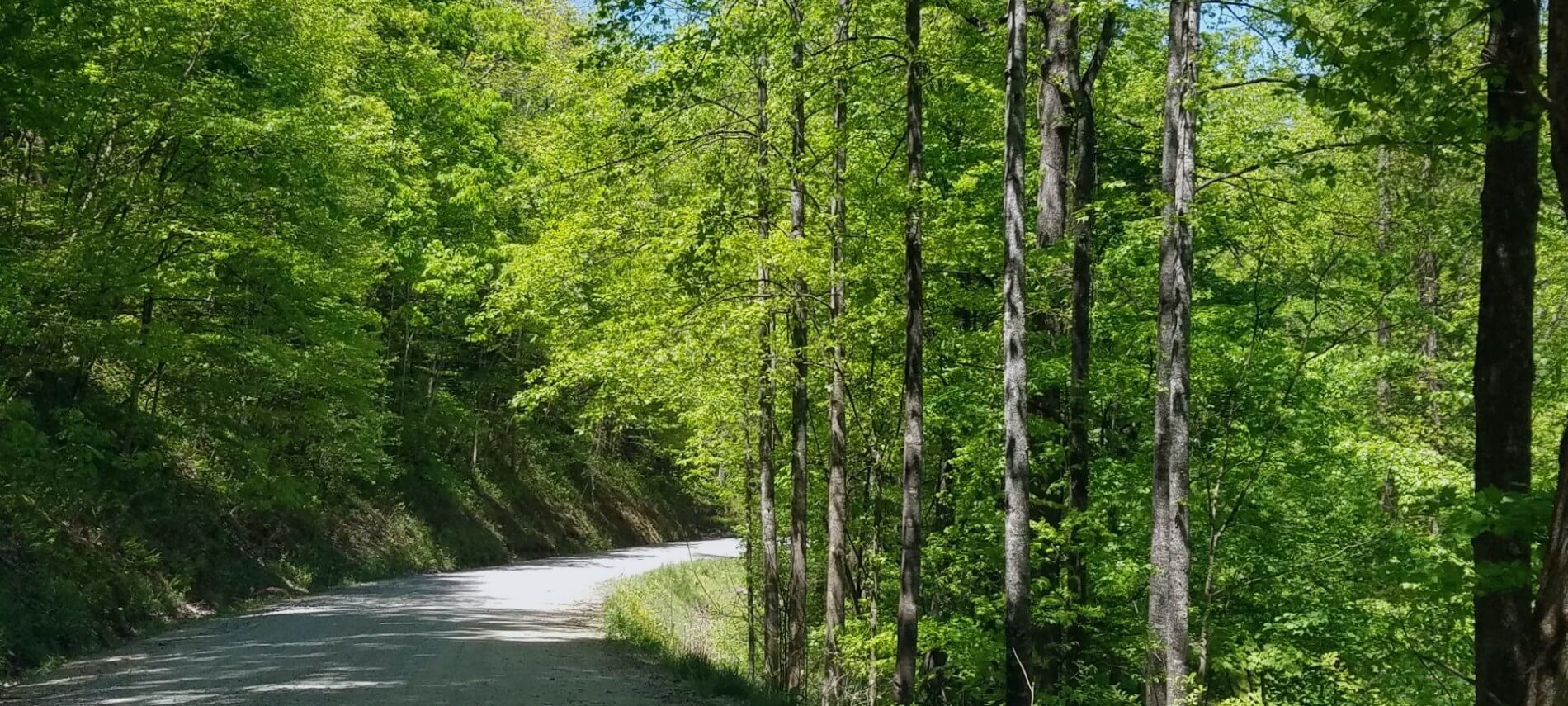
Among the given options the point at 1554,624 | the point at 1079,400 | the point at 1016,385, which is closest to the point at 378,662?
the point at 1016,385

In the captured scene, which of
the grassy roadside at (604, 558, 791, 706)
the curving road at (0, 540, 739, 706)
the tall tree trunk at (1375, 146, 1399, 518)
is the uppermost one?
the tall tree trunk at (1375, 146, 1399, 518)

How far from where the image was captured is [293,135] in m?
16.7

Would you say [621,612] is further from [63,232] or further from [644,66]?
[63,232]

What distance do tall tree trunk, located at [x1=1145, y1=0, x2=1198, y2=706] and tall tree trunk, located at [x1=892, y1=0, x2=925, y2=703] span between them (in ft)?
7.27

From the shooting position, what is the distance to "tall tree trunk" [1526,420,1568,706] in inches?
A: 128

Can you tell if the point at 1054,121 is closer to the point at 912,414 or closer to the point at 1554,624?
the point at 912,414

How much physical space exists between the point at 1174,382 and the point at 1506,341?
11.1 feet

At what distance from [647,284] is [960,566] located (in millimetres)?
5466

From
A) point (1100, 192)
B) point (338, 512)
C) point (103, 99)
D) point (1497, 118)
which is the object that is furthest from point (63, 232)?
point (1497, 118)

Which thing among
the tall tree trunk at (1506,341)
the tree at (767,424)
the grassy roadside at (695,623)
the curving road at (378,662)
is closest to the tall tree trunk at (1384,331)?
the tall tree trunk at (1506,341)

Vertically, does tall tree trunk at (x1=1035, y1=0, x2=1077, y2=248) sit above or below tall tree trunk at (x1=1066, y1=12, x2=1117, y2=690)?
above

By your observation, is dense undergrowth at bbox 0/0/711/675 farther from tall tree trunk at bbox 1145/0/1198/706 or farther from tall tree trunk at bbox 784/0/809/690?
tall tree trunk at bbox 1145/0/1198/706

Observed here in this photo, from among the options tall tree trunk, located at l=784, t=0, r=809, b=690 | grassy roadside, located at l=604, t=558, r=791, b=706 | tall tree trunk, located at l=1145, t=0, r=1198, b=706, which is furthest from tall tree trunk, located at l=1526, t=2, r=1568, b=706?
tall tree trunk, located at l=784, t=0, r=809, b=690

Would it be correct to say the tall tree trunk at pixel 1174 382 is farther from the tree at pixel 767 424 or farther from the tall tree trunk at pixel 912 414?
the tree at pixel 767 424
